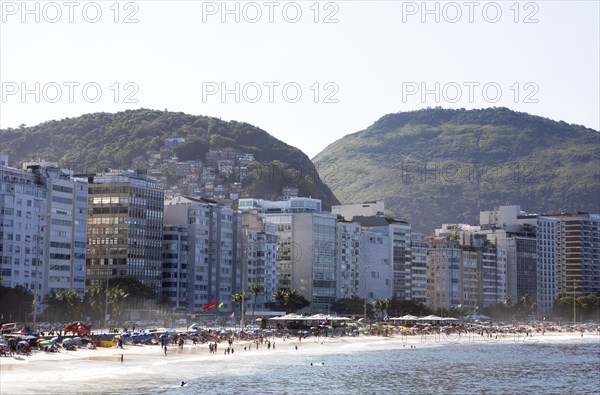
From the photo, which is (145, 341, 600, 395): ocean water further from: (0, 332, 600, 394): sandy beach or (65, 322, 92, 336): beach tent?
(65, 322, 92, 336): beach tent

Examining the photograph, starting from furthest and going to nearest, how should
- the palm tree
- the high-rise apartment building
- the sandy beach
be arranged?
the palm tree → the high-rise apartment building → the sandy beach

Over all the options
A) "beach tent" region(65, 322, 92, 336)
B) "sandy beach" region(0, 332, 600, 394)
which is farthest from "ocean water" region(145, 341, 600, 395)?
"beach tent" region(65, 322, 92, 336)

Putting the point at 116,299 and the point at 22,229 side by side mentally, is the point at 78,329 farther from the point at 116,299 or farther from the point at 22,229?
the point at 22,229

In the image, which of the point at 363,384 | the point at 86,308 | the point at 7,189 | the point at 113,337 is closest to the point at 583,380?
the point at 363,384

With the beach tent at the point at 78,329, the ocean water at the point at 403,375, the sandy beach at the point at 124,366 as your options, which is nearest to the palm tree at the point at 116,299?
the sandy beach at the point at 124,366

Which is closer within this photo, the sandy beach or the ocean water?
Answer: the sandy beach

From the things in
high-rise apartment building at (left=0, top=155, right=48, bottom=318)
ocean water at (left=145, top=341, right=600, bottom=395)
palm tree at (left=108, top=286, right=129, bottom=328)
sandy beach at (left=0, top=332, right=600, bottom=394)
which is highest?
high-rise apartment building at (left=0, top=155, right=48, bottom=318)

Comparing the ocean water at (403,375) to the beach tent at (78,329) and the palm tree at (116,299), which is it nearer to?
the beach tent at (78,329)
